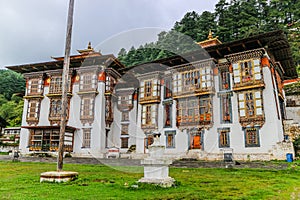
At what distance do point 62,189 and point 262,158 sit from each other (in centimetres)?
1579

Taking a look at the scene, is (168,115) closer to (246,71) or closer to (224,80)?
(224,80)

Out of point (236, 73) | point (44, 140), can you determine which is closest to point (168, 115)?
point (236, 73)

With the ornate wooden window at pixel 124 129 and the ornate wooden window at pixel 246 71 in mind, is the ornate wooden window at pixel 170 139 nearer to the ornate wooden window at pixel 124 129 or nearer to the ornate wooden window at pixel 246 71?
the ornate wooden window at pixel 124 129

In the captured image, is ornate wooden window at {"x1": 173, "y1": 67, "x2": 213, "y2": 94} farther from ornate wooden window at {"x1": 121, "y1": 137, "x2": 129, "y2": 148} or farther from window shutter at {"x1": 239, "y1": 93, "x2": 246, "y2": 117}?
ornate wooden window at {"x1": 121, "y1": 137, "x2": 129, "y2": 148}

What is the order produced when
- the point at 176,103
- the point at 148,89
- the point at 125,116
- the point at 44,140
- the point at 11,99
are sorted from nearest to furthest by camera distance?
the point at 176,103 < the point at 44,140 < the point at 148,89 < the point at 125,116 < the point at 11,99

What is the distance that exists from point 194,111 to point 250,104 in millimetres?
4867

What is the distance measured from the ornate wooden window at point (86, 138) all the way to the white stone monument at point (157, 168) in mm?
19309

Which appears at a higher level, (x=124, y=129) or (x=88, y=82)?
(x=88, y=82)

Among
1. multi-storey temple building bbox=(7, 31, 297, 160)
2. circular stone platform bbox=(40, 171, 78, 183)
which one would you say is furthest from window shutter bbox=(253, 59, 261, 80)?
circular stone platform bbox=(40, 171, 78, 183)

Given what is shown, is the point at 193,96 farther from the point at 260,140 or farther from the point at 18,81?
the point at 18,81

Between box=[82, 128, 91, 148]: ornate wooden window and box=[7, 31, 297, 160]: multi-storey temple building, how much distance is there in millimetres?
105

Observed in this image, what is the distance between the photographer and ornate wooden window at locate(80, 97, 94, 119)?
85.0 ft

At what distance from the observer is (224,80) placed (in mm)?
21391

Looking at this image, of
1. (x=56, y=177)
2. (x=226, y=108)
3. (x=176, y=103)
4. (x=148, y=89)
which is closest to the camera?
(x=56, y=177)
